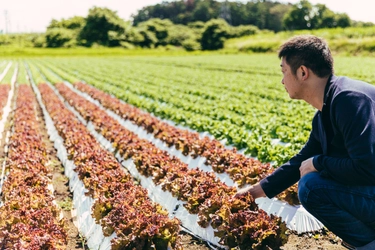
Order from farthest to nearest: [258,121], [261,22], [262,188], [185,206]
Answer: [261,22] < [258,121] < [185,206] < [262,188]

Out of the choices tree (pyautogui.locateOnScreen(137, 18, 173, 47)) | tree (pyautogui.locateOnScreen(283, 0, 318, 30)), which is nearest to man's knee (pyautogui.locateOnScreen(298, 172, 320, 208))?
tree (pyautogui.locateOnScreen(137, 18, 173, 47))

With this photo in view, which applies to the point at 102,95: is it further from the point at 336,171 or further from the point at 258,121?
the point at 336,171

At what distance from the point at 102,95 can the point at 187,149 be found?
1117cm

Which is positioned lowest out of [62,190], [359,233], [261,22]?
[62,190]

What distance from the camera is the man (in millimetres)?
3176

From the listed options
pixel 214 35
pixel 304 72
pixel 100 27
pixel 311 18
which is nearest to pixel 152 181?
pixel 304 72

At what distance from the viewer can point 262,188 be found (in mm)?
4258

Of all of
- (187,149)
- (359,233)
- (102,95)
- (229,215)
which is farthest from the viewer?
(102,95)

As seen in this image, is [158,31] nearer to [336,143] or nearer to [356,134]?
[336,143]

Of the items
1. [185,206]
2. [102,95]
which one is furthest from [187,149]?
[102,95]

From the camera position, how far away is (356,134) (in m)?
3.16

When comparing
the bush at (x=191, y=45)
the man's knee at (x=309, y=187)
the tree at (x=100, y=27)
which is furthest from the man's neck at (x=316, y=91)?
the tree at (x=100, y=27)

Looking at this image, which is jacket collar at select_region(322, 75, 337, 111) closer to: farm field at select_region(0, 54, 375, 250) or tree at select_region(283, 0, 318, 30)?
farm field at select_region(0, 54, 375, 250)

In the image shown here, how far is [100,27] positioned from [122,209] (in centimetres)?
8916
